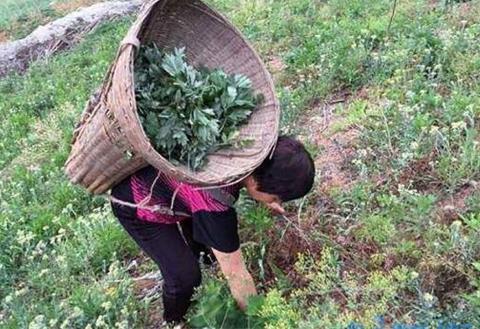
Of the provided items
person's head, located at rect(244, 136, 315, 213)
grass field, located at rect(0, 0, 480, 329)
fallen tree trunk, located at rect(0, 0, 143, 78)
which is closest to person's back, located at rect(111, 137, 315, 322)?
person's head, located at rect(244, 136, 315, 213)

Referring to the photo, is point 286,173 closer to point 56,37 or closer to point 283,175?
point 283,175

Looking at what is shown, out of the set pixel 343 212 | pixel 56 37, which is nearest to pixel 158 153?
pixel 343 212

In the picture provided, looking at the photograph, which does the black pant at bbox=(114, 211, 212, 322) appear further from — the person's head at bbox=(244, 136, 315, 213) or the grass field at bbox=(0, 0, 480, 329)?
the person's head at bbox=(244, 136, 315, 213)

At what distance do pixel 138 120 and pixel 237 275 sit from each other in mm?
940

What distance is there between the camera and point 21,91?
9.90 metres

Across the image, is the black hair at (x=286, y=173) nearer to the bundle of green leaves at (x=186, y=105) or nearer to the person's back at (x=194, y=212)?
the person's back at (x=194, y=212)

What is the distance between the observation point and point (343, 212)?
4129 millimetres

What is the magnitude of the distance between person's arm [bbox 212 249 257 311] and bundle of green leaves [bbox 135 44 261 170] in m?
0.46

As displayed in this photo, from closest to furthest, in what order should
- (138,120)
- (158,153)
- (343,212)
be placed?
1. (138,120)
2. (158,153)
3. (343,212)

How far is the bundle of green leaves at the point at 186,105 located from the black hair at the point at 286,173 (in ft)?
0.98

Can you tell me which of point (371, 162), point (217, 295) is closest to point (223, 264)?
point (217, 295)

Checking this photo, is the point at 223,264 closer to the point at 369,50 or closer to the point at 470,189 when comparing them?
the point at 470,189

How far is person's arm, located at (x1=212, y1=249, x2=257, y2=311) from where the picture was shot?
11.1 feet

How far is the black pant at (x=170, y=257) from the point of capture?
3.65 meters
